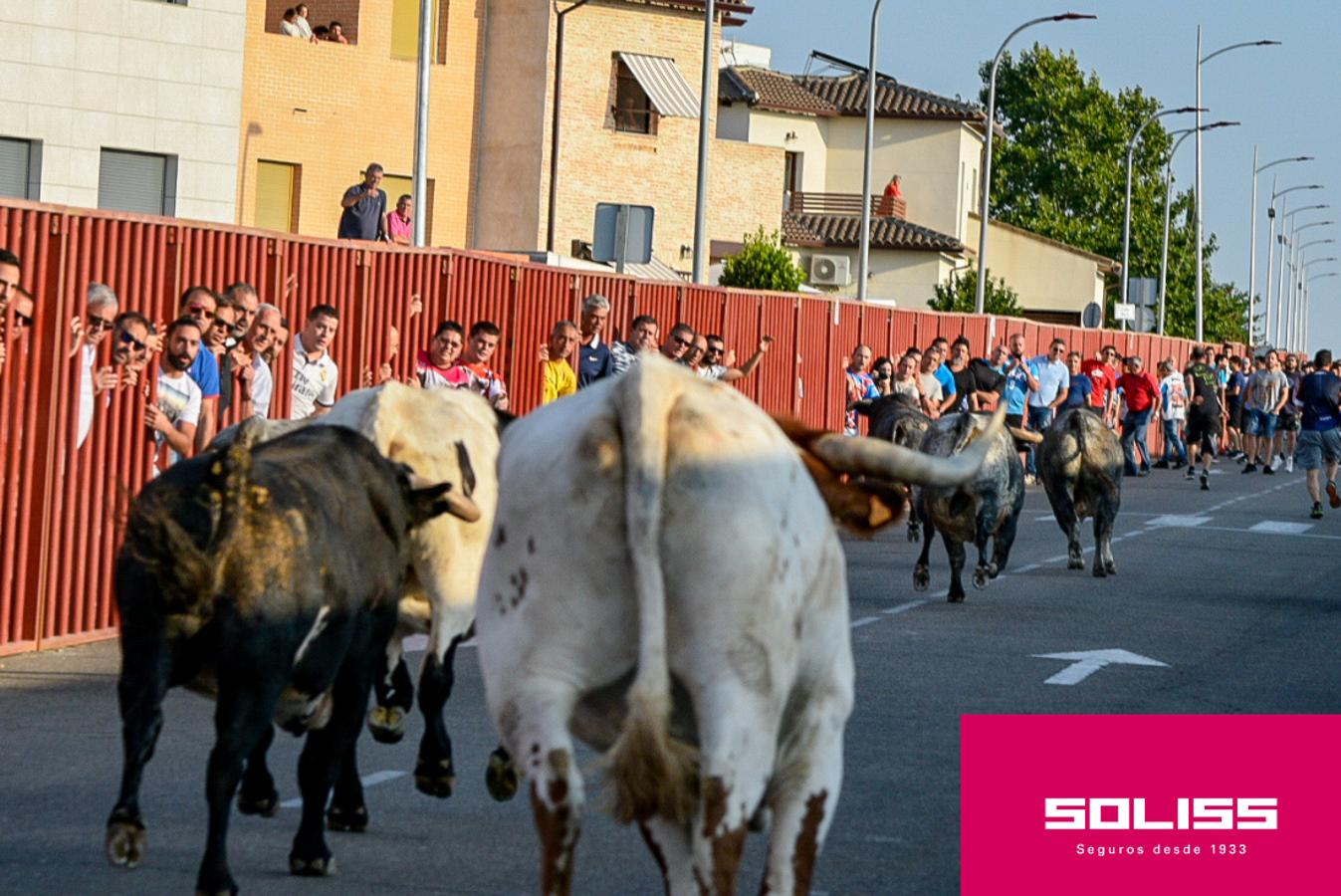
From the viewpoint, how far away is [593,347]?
19.0 m

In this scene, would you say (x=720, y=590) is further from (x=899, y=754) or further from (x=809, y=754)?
(x=899, y=754)

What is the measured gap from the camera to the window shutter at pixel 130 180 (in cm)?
3609

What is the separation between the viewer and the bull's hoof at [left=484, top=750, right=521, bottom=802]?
844 cm

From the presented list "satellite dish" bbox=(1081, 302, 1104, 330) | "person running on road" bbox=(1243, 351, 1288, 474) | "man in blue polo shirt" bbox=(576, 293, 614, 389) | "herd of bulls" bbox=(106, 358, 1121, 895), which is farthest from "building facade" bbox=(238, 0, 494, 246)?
"herd of bulls" bbox=(106, 358, 1121, 895)

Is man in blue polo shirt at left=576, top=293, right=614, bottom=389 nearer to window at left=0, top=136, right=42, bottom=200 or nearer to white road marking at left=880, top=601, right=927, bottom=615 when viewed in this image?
white road marking at left=880, top=601, right=927, bottom=615

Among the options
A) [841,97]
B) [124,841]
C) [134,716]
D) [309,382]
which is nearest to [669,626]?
[134,716]

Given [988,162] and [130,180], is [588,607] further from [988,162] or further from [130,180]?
[988,162]

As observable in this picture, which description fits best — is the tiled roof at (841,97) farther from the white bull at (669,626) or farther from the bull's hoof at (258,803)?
the white bull at (669,626)

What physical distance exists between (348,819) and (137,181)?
29.0 meters

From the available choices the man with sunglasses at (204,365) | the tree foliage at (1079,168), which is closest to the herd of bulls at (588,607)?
the man with sunglasses at (204,365)

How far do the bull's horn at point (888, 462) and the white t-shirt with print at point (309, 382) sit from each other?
355 inches

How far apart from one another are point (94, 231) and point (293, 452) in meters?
7.15

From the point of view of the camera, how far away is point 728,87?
69375mm

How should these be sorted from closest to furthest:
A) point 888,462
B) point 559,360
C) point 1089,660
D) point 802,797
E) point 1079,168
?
point 802,797 → point 888,462 → point 1089,660 → point 559,360 → point 1079,168
